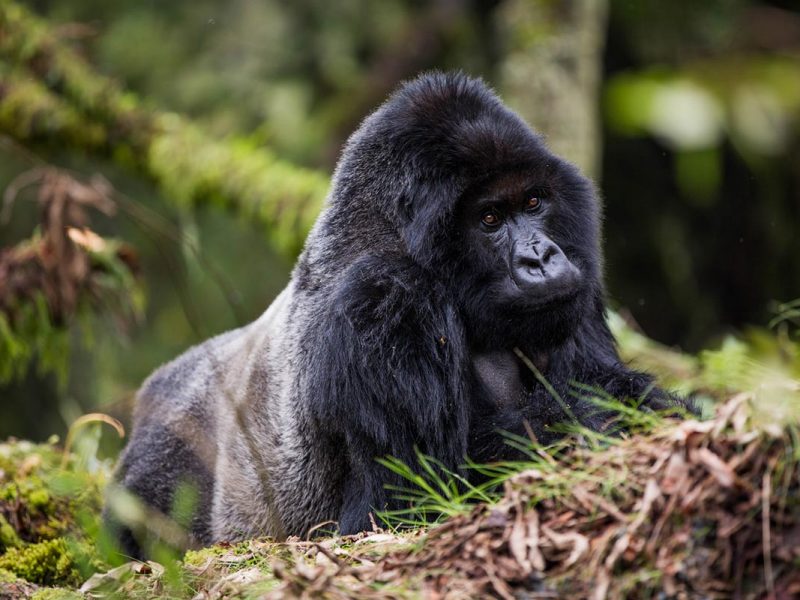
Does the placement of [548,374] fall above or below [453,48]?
below

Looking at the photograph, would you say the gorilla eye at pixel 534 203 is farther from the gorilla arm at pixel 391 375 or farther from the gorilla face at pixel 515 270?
the gorilla arm at pixel 391 375

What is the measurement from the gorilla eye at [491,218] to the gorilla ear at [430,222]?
0.12m

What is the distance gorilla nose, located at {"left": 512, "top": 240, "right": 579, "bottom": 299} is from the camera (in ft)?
11.1

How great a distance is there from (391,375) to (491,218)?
676 mm

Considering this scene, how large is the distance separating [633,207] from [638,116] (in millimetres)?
9699

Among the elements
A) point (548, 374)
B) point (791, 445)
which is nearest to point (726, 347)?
point (548, 374)

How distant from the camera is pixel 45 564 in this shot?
3.82 m

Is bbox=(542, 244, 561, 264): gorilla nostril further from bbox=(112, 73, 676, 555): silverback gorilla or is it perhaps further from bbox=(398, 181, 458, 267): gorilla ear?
bbox=(398, 181, 458, 267): gorilla ear

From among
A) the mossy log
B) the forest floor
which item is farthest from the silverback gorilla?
the mossy log

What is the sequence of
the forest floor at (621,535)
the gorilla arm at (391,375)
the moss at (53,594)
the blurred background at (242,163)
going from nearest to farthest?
the forest floor at (621,535), the moss at (53,594), the gorilla arm at (391,375), the blurred background at (242,163)

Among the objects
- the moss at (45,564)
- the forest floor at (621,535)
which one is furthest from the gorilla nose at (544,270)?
the moss at (45,564)

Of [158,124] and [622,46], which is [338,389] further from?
[622,46]

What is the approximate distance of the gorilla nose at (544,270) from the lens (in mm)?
3389

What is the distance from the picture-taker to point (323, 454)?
3723 mm
